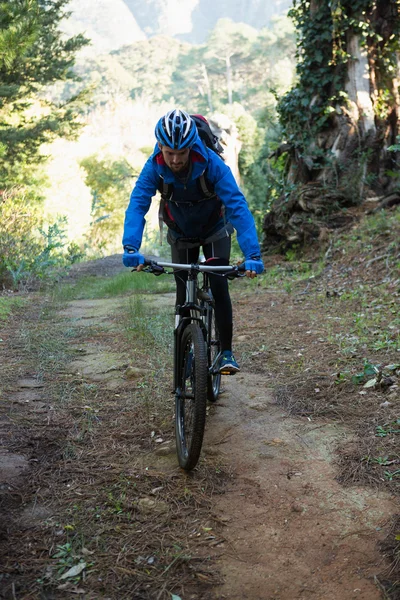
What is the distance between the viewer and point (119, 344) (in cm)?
590

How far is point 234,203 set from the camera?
348 centimetres

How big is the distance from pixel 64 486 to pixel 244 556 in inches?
42.4

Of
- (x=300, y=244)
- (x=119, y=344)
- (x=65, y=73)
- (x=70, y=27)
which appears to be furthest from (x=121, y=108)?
(x=70, y=27)

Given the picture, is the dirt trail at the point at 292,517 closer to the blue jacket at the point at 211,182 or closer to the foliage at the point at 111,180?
the blue jacket at the point at 211,182

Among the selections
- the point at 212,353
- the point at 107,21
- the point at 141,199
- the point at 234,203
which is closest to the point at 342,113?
the point at 212,353

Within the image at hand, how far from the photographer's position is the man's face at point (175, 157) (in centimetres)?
326

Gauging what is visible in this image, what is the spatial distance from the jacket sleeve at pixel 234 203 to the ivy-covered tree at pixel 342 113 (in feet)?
21.7

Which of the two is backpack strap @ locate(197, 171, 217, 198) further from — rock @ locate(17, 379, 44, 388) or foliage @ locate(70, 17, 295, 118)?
foliage @ locate(70, 17, 295, 118)

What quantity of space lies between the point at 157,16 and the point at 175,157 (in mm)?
194197

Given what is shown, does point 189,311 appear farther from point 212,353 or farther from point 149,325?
point 149,325

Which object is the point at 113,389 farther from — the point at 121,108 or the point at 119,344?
the point at 121,108

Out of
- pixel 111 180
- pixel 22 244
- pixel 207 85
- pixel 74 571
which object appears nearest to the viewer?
pixel 74 571

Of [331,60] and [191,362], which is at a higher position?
[331,60]

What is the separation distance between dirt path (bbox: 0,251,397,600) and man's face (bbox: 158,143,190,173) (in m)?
1.73
